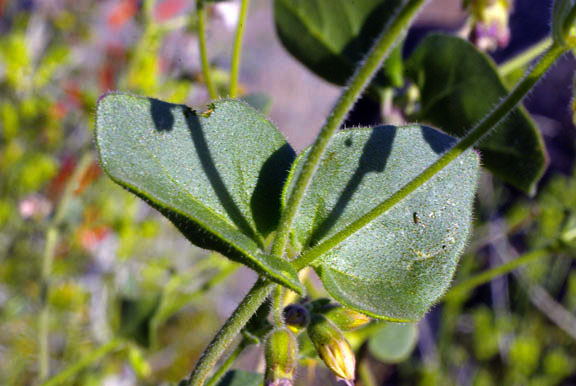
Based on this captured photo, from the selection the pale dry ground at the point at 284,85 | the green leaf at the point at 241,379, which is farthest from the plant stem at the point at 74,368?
the pale dry ground at the point at 284,85

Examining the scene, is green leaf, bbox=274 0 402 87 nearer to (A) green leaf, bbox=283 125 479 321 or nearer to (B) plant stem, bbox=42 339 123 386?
(A) green leaf, bbox=283 125 479 321

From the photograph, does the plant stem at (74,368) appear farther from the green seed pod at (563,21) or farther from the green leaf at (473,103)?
the green seed pod at (563,21)

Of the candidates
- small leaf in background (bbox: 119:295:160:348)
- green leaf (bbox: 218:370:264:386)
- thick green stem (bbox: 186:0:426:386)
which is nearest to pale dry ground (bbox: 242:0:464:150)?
small leaf in background (bbox: 119:295:160:348)

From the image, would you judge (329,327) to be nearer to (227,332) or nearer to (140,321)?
(227,332)

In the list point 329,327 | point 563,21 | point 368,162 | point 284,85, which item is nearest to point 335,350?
point 329,327

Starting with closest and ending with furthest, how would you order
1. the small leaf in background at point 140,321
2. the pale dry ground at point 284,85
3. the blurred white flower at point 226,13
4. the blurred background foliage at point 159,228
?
1. the small leaf in background at point 140,321
2. the blurred white flower at point 226,13
3. the blurred background foliage at point 159,228
4. the pale dry ground at point 284,85
